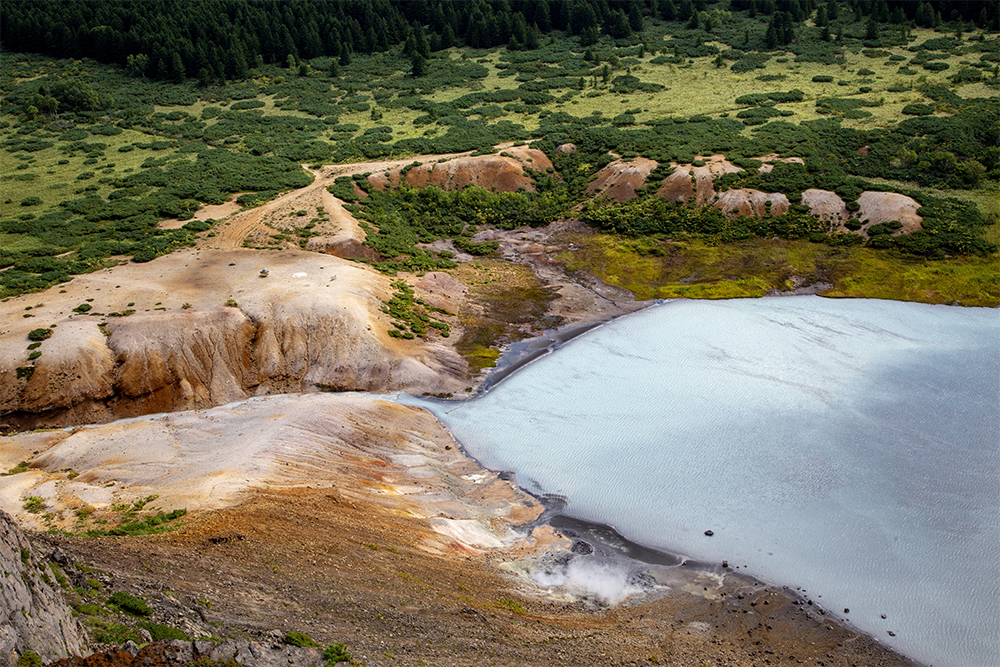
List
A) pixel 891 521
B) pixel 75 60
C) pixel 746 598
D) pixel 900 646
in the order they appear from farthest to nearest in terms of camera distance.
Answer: pixel 75 60
pixel 891 521
pixel 746 598
pixel 900 646

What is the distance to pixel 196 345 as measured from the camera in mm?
44875

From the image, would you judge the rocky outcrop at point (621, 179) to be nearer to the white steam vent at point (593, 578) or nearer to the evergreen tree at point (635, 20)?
the white steam vent at point (593, 578)

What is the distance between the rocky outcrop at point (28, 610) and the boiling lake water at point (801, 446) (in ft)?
74.8

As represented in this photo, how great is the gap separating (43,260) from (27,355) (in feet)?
55.3

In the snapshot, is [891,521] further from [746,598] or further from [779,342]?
[779,342]

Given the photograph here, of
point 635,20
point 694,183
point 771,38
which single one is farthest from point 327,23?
point 694,183

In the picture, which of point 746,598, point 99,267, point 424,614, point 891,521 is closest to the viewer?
point 424,614

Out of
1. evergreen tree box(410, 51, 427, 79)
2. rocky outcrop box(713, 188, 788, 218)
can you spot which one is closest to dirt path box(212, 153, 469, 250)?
rocky outcrop box(713, 188, 788, 218)

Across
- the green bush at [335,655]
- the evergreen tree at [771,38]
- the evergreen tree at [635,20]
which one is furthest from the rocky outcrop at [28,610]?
the evergreen tree at [635,20]

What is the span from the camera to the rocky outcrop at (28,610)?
52.0 ft

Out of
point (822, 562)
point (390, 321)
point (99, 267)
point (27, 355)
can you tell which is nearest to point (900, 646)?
point (822, 562)

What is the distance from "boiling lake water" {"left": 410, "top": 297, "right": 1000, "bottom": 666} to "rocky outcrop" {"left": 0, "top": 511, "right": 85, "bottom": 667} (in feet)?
74.8

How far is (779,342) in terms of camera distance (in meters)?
49.8

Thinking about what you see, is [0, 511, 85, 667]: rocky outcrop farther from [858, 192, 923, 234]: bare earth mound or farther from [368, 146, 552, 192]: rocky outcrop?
[858, 192, 923, 234]: bare earth mound
